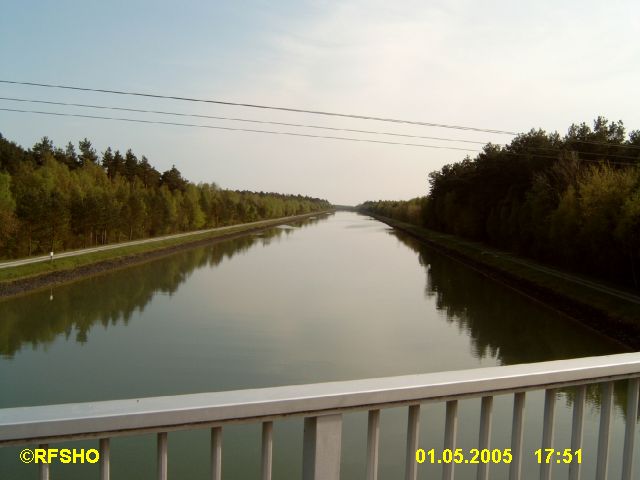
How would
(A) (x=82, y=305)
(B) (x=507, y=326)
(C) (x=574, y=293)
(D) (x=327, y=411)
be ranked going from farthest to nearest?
1. (C) (x=574, y=293)
2. (A) (x=82, y=305)
3. (B) (x=507, y=326)
4. (D) (x=327, y=411)

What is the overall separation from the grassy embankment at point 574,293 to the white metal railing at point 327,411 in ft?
45.6

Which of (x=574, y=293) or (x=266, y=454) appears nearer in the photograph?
(x=266, y=454)

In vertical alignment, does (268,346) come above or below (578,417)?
below

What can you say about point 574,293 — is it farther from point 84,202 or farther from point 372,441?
point 84,202

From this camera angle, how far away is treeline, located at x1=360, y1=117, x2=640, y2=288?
62.1ft

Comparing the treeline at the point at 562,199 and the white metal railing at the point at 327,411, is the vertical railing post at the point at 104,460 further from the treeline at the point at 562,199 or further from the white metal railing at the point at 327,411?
the treeline at the point at 562,199

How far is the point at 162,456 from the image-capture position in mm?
1275

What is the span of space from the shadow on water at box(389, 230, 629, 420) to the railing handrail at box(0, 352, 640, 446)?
7262mm

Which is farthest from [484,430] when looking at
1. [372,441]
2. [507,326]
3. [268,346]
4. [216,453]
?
[507,326]

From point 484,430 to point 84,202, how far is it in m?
30.5

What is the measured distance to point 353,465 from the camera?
6766mm

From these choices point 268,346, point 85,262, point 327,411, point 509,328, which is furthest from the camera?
point 85,262

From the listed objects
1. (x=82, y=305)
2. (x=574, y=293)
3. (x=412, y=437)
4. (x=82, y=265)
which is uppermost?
(x=412, y=437)

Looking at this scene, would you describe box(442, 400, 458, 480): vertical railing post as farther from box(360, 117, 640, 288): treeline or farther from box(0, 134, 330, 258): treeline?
box(0, 134, 330, 258): treeline
